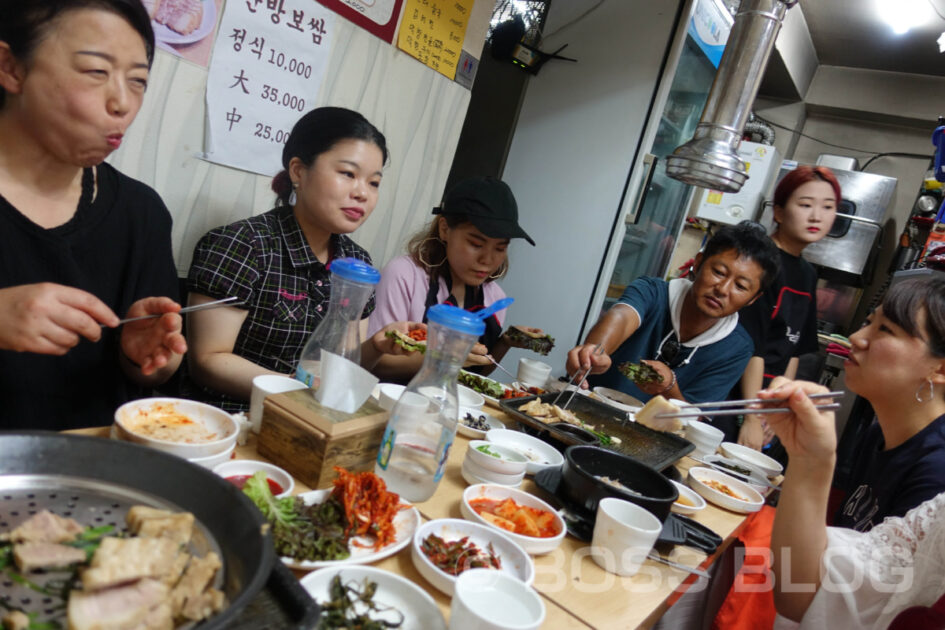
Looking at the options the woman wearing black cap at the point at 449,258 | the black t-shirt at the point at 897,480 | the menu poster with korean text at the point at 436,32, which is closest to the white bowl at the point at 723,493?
the black t-shirt at the point at 897,480

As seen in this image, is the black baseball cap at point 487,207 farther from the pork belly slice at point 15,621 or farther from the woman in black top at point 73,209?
the pork belly slice at point 15,621

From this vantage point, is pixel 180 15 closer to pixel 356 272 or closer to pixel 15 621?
pixel 356 272

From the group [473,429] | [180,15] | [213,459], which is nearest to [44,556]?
[213,459]

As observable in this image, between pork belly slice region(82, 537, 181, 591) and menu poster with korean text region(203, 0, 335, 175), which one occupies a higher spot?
menu poster with korean text region(203, 0, 335, 175)

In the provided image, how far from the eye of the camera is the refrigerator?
3.69 metres

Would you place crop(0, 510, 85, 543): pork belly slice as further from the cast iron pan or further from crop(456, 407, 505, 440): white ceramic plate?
crop(456, 407, 505, 440): white ceramic plate

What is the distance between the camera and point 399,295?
100 inches

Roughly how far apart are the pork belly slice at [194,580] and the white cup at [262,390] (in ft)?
2.02

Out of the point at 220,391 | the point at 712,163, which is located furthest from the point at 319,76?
the point at 712,163

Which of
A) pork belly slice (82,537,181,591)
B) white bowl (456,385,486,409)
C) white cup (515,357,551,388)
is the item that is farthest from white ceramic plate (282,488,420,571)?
white cup (515,357,551,388)

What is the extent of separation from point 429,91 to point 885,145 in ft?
20.9

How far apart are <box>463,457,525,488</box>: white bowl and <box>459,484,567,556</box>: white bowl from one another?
62 mm

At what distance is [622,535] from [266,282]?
138 centimetres

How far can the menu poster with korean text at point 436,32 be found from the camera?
261cm
